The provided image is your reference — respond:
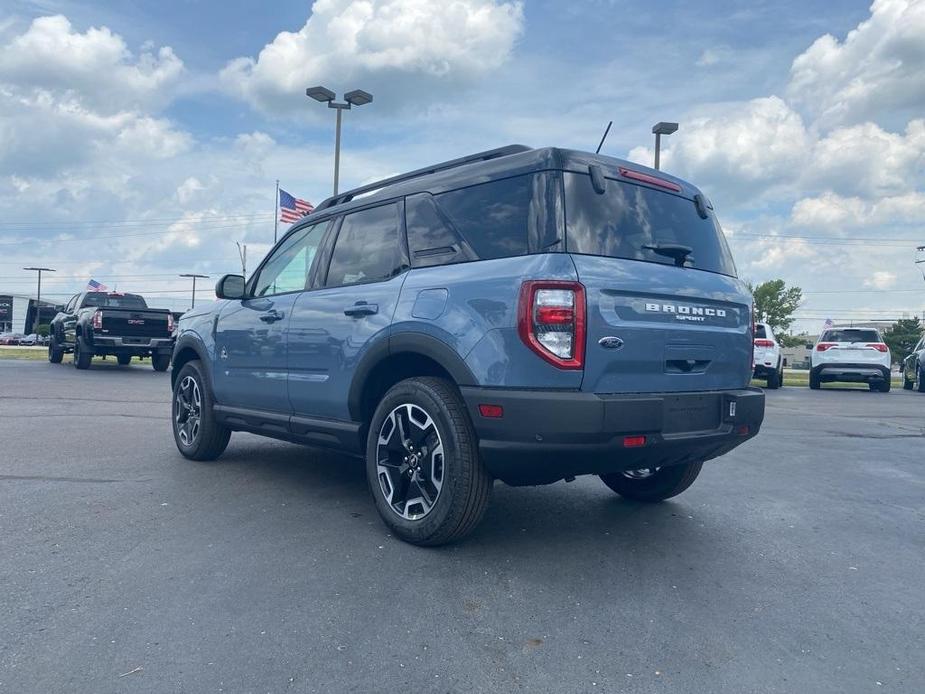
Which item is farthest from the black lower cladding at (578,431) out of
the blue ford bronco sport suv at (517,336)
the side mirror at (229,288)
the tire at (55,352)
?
the tire at (55,352)

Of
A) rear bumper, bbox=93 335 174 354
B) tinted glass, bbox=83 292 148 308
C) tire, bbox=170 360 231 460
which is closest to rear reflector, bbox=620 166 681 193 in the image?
tire, bbox=170 360 231 460

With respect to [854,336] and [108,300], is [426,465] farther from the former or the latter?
[854,336]

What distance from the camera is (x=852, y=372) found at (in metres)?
18.7

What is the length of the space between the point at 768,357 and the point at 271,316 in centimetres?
1559

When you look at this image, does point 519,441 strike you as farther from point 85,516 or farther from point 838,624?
point 85,516

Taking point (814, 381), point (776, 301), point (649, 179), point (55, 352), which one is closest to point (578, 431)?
point (649, 179)

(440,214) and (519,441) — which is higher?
(440,214)

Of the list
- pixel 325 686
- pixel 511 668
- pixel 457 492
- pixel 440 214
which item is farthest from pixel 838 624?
pixel 440 214

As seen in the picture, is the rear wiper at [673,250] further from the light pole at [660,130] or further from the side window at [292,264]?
the light pole at [660,130]

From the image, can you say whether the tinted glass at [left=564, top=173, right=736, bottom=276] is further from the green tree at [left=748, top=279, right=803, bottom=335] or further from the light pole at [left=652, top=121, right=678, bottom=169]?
the green tree at [left=748, top=279, right=803, bottom=335]

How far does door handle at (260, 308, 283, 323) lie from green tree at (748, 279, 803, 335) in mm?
55034

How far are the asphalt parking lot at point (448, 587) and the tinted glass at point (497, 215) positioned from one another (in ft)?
5.17

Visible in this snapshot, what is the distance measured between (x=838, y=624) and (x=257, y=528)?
294 centimetres

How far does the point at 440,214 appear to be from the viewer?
4180 mm
